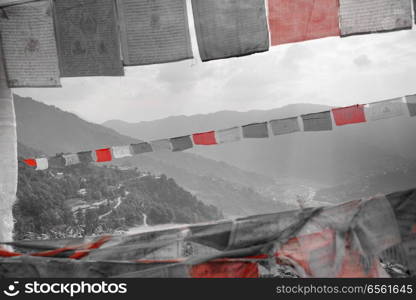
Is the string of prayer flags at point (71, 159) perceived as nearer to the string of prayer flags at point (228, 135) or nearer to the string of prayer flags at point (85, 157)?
the string of prayer flags at point (85, 157)

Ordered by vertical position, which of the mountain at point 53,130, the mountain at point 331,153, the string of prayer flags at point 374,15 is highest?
the mountain at point 53,130

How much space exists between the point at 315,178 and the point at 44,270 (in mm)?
72003

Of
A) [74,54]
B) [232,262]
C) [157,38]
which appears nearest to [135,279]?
[232,262]

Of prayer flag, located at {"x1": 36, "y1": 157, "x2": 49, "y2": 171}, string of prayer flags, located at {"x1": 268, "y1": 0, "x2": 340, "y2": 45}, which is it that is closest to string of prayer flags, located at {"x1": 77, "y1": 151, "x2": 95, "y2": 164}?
prayer flag, located at {"x1": 36, "y1": 157, "x2": 49, "y2": 171}

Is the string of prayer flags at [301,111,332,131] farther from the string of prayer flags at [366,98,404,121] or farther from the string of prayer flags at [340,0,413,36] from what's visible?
the string of prayer flags at [340,0,413,36]

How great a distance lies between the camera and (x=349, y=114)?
532cm

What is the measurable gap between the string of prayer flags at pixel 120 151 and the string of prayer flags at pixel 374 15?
4187 millimetres

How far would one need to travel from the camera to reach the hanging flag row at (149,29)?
15.4 ft

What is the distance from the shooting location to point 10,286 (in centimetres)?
244

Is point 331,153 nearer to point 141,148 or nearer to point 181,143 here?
point 141,148

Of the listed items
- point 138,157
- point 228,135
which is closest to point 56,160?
point 228,135

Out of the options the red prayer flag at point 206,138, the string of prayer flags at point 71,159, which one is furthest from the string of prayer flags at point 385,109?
the string of prayer flags at point 71,159

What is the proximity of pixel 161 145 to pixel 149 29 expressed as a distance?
95.1 inches

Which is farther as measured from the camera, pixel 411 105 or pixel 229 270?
pixel 411 105
